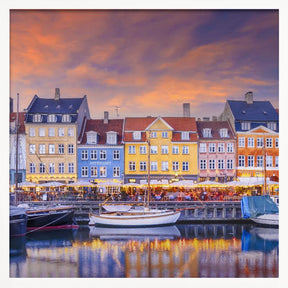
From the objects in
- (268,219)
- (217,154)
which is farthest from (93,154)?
(268,219)

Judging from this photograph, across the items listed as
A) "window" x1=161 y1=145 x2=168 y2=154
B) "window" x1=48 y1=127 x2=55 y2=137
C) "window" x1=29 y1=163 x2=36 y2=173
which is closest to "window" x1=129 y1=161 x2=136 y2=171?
"window" x1=161 y1=145 x2=168 y2=154

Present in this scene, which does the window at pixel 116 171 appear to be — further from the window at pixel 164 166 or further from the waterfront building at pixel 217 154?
the waterfront building at pixel 217 154

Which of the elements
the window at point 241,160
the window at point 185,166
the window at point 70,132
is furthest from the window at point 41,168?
the window at point 241,160

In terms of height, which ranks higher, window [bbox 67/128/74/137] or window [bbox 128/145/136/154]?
window [bbox 67/128/74/137]

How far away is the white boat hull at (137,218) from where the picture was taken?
18.5 meters

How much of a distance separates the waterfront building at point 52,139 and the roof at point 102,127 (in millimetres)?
824

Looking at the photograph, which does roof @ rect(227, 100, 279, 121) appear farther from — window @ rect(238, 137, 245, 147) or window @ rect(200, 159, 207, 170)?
window @ rect(200, 159, 207, 170)

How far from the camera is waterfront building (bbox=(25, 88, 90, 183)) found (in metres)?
24.5

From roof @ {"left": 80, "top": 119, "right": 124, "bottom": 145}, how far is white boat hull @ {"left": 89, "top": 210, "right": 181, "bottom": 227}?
7.32 metres

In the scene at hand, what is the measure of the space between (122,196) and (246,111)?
31.0 ft

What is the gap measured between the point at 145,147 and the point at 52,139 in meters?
5.72

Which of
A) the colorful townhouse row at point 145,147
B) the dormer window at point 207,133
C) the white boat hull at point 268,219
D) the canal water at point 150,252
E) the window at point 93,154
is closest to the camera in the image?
the canal water at point 150,252
